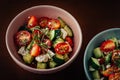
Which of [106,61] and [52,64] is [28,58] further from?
[106,61]

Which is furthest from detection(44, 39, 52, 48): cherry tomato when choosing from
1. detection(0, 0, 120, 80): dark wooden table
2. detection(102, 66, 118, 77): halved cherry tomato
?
detection(102, 66, 118, 77): halved cherry tomato

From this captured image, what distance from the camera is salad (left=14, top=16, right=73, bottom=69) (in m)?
1.01

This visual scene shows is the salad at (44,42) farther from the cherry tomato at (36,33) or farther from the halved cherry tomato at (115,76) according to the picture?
A: the halved cherry tomato at (115,76)

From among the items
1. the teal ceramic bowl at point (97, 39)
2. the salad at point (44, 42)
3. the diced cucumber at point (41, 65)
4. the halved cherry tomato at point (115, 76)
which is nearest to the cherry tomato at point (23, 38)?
the salad at point (44, 42)

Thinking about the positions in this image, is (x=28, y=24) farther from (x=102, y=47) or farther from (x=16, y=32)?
(x=102, y=47)

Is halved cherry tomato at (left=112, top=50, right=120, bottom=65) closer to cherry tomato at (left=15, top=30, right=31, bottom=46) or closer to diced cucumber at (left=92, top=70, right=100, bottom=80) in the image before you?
diced cucumber at (left=92, top=70, right=100, bottom=80)

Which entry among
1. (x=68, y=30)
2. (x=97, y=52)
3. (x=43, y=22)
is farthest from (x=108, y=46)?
(x=43, y=22)

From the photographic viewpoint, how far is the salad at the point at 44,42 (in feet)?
3.31

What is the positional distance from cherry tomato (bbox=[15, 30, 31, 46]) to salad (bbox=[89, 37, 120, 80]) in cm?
24

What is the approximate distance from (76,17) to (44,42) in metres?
Answer: 0.20

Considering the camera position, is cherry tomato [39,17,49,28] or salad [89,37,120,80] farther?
cherry tomato [39,17,49,28]

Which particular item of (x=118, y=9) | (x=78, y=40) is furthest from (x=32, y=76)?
(x=118, y=9)

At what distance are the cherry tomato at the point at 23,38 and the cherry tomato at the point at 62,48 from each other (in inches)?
4.4

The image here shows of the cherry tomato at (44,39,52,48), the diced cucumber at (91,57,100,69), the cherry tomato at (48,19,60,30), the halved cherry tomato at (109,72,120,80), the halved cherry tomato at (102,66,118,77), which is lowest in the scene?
the halved cherry tomato at (109,72,120,80)
